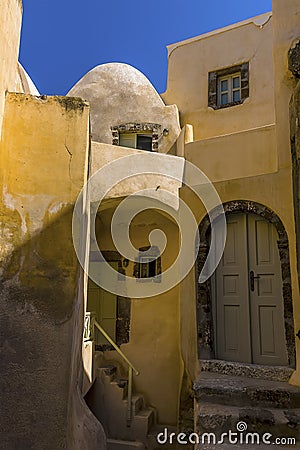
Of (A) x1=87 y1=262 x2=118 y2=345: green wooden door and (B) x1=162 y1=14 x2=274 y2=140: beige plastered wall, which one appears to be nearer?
(B) x1=162 y1=14 x2=274 y2=140: beige plastered wall

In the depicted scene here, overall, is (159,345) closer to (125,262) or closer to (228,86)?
(125,262)

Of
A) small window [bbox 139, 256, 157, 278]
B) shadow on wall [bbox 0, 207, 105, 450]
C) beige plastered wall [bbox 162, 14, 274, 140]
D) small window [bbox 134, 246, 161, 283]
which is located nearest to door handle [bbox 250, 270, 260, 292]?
shadow on wall [bbox 0, 207, 105, 450]

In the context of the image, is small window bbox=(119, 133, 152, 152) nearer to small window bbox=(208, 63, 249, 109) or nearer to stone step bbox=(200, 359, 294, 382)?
small window bbox=(208, 63, 249, 109)

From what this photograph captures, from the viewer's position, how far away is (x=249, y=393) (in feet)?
14.5

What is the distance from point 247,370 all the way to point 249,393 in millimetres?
647

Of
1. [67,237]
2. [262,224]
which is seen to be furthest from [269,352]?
[67,237]

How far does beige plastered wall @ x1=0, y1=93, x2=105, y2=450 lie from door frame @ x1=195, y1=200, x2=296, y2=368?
2010 mm

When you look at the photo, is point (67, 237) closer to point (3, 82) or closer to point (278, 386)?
point (3, 82)

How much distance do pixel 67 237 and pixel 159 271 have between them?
21.6 feet

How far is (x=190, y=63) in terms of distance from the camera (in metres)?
12.5

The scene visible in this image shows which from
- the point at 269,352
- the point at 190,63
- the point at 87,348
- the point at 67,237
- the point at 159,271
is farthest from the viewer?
the point at 190,63

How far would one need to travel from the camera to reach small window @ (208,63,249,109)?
1138 cm

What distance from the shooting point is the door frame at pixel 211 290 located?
16.7 feet

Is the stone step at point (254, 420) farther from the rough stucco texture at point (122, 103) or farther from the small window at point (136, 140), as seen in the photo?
the small window at point (136, 140)
